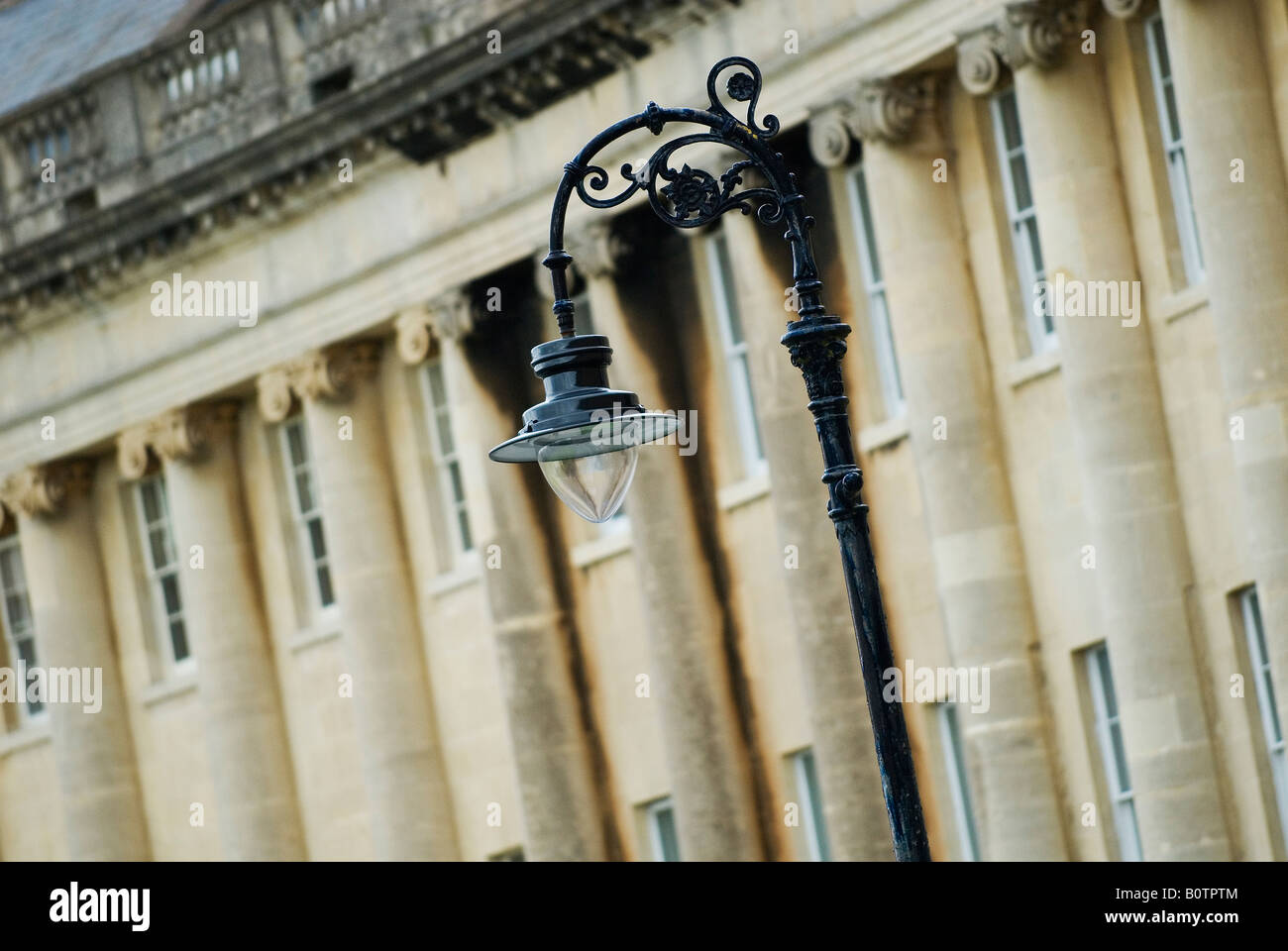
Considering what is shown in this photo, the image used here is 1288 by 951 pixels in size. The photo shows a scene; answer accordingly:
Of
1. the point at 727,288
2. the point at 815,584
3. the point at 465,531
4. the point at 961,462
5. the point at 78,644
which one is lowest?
the point at 815,584

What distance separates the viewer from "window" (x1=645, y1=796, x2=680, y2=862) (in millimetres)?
32438

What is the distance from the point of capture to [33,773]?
39125 millimetres

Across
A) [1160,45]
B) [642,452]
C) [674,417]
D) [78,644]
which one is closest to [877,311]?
[642,452]

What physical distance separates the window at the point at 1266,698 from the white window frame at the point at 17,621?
17517 millimetres

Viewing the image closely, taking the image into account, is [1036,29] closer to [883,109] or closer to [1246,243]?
[883,109]

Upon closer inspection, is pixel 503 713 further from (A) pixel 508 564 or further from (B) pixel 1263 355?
(B) pixel 1263 355

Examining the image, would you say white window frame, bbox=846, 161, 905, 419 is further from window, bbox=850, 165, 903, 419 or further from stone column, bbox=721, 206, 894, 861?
stone column, bbox=721, 206, 894, 861

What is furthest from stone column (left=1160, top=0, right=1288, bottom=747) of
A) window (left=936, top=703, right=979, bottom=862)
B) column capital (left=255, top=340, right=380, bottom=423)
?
column capital (left=255, top=340, right=380, bottom=423)

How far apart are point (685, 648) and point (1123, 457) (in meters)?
5.93

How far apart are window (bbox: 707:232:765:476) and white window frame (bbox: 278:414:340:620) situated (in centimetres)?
621

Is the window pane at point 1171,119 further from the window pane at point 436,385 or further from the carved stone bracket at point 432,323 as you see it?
the window pane at point 436,385

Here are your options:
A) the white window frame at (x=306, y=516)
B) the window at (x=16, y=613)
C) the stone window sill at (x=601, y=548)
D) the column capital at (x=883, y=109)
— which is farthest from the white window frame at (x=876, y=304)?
the window at (x=16, y=613)

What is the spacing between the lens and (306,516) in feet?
119

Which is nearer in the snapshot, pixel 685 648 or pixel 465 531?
pixel 685 648
